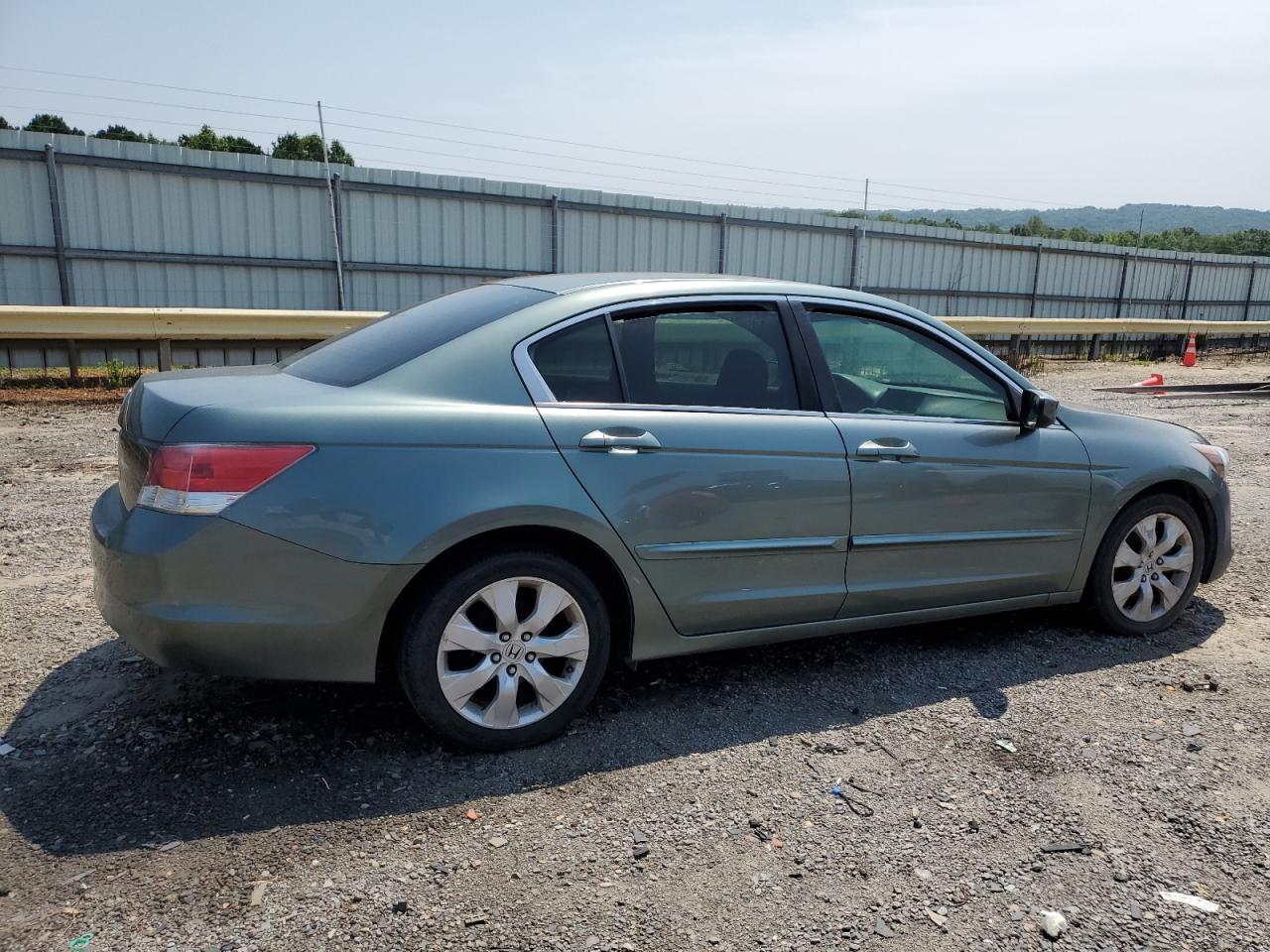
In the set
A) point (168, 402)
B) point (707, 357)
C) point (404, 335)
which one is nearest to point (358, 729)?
point (168, 402)

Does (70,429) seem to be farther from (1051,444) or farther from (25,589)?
(1051,444)

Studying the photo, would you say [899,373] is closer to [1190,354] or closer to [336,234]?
[336,234]

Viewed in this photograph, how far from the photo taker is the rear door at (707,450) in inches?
132

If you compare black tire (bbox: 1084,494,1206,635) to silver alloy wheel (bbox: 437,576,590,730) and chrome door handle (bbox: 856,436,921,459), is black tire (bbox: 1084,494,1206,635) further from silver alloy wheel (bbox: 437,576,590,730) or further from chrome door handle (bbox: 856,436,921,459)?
silver alloy wheel (bbox: 437,576,590,730)

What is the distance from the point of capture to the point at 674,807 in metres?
3.03

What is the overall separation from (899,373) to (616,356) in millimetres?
1397

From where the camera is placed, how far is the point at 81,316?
11.3 m

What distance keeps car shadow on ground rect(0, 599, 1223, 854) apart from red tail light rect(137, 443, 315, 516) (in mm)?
906

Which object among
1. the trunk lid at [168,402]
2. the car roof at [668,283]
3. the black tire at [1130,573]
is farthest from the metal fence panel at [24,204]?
the black tire at [1130,573]

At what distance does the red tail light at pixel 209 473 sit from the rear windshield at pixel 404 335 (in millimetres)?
447

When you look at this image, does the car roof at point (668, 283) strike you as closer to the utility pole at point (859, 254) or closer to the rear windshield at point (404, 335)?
the rear windshield at point (404, 335)

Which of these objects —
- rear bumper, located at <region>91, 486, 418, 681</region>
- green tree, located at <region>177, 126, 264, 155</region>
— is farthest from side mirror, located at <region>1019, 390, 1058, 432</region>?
green tree, located at <region>177, 126, 264, 155</region>

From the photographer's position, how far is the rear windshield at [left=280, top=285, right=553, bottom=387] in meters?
3.36

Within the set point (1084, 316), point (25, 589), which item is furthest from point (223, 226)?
point (1084, 316)
